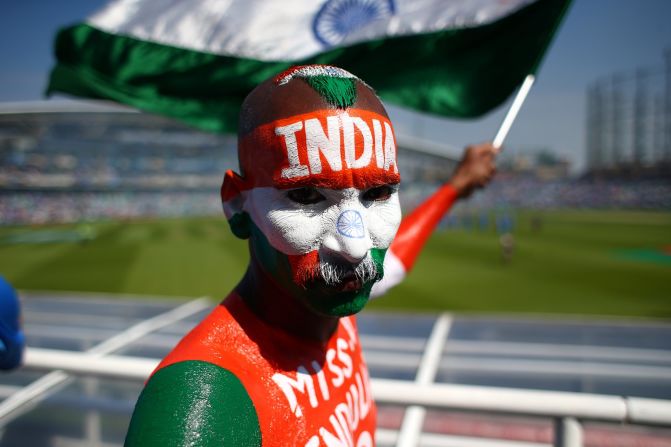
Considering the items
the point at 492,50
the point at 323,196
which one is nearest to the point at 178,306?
the point at 492,50

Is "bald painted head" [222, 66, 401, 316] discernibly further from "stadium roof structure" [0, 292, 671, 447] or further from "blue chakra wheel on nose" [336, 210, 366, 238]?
"stadium roof structure" [0, 292, 671, 447]

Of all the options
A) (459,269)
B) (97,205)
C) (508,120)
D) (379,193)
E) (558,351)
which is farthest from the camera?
(97,205)

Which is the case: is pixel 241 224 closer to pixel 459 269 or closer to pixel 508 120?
pixel 508 120

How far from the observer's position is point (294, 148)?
115 cm

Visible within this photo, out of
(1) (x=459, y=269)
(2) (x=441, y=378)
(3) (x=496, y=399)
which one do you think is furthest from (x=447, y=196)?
(1) (x=459, y=269)

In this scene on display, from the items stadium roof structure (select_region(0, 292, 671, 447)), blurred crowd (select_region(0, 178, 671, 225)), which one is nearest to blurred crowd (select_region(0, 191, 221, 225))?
blurred crowd (select_region(0, 178, 671, 225))

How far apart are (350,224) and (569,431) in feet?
2.77

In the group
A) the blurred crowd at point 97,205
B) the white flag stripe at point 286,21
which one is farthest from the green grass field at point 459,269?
the blurred crowd at point 97,205

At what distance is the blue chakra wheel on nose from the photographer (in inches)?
44.3

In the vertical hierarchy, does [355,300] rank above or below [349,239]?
below

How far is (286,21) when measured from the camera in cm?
245

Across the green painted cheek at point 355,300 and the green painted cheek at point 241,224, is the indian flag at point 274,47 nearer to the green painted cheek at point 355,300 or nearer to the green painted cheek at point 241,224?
the green painted cheek at point 241,224

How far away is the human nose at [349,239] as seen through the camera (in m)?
1.12

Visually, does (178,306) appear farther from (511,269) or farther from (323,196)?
(511,269)
